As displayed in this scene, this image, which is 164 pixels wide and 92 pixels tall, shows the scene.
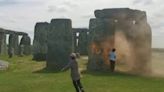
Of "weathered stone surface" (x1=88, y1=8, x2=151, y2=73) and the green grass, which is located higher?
"weathered stone surface" (x1=88, y1=8, x2=151, y2=73)

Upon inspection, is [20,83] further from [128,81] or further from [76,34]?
[76,34]

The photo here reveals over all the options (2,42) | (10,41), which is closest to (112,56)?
(2,42)

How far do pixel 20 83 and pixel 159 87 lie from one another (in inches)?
286

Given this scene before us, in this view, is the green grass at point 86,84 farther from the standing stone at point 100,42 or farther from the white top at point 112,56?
the standing stone at point 100,42

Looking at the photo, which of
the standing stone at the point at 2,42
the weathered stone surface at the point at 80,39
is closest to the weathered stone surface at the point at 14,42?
the standing stone at the point at 2,42

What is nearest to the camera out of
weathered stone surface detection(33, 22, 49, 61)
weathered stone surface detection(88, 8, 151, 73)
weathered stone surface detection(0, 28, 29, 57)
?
weathered stone surface detection(88, 8, 151, 73)

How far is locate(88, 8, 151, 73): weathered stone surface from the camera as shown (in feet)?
111

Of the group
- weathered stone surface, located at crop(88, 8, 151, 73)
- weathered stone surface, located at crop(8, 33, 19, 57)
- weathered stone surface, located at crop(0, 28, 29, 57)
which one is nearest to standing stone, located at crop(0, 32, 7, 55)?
weathered stone surface, located at crop(0, 28, 29, 57)

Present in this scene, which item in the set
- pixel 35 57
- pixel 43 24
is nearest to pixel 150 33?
pixel 35 57

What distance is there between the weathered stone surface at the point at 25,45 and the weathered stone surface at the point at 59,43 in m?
24.8

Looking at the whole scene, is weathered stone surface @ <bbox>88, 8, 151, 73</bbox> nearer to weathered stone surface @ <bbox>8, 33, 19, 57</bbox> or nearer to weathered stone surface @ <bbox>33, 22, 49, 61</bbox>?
weathered stone surface @ <bbox>33, 22, 49, 61</bbox>

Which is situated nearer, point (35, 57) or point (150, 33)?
point (150, 33)

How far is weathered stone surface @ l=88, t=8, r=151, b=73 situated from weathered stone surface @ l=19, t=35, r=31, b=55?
2493 centimetres

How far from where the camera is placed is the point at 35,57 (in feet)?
156
